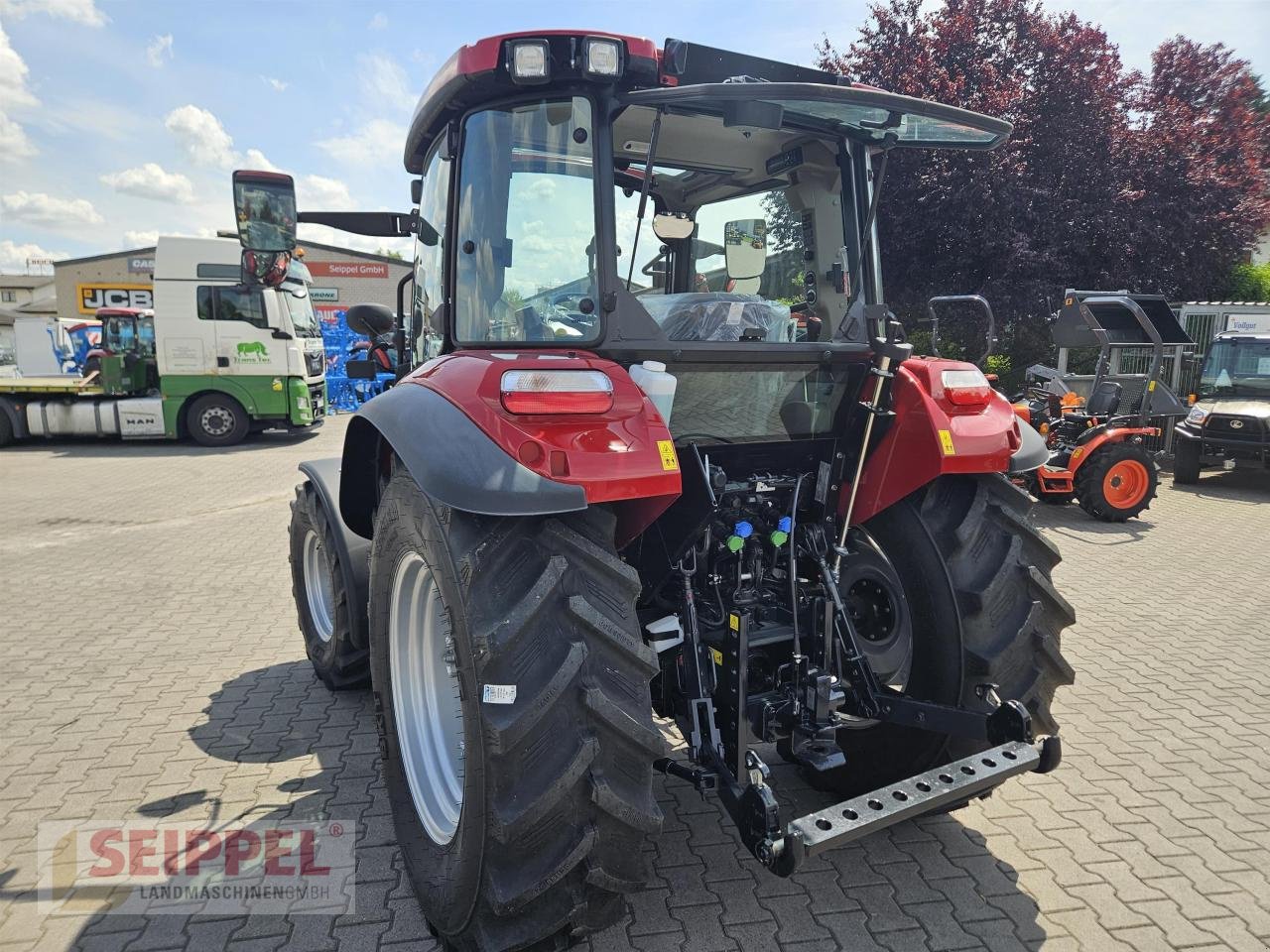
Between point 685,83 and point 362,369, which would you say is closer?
point 685,83

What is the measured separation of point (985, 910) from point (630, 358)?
2068 mm

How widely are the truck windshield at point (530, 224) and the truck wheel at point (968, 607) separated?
1.38 m

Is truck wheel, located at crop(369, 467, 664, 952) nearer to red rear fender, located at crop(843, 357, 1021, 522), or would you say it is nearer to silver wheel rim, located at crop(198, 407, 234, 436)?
red rear fender, located at crop(843, 357, 1021, 522)

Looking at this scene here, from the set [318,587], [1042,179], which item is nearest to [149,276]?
[1042,179]

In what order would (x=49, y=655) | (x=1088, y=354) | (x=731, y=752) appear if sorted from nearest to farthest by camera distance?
1. (x=731, y=752)
2. (x=49, y=655)
3. (x=1088, y=354)

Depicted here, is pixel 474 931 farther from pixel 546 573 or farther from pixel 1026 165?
pixel 1026 165

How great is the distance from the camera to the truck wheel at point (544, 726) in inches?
76.0

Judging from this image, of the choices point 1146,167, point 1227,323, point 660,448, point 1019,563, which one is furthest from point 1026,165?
point 660,448

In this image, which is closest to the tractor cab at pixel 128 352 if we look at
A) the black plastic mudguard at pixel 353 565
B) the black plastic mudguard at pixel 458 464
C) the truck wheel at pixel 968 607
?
the black plastic mudguard at pixel 353 565

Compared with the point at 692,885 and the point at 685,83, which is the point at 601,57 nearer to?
the point at 685,83

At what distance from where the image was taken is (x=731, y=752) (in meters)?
2.42

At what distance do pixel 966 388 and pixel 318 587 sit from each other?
3.39 meters

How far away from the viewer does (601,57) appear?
2258mm

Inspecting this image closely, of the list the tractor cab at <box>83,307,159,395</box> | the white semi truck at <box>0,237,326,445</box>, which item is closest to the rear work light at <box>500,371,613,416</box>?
the white semi truck at <box>0,237,326,445</box>
